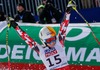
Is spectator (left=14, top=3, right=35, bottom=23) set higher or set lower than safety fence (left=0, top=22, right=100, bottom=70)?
higher

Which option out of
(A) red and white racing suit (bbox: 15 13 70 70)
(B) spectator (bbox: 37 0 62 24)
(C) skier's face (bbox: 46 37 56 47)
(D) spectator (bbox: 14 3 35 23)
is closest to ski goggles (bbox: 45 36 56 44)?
(C) skier's face (bbox: 46 37 56 47)

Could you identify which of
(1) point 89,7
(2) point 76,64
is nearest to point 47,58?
(2) point 76,64

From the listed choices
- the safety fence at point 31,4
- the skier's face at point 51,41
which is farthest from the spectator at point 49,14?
the skier's face at point 51,41

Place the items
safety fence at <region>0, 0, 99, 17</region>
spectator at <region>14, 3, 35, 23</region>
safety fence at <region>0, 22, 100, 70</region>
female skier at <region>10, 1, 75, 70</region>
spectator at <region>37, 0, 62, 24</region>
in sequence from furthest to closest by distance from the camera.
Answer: safety fence at <region>0, 0, 99, 17</region> < spectator at <region>37, 0, 62, 24</region> < spectator at <region>14, 3, 35, 23</region> < safety fence at <region>0, 22, 100, 70</region> < female skier at <region>10, 1, 75, 70</region>

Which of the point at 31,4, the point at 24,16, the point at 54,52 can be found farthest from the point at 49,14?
the point at 54,52

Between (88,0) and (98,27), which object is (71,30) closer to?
(98,27)

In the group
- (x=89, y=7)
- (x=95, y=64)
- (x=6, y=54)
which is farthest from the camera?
(x=89, y=7)

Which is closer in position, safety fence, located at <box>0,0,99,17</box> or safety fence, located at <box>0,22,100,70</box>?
safety fence, located at <box>0,22,100,70</box>

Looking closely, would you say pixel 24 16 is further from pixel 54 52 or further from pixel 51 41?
pixel 51 41

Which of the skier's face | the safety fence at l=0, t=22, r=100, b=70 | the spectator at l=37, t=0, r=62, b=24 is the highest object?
the skier's face

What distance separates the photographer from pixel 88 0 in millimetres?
11797

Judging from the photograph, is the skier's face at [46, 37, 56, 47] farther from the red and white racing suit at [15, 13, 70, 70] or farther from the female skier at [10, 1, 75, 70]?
the red and white racing suit at [15, 13, 70, 70]

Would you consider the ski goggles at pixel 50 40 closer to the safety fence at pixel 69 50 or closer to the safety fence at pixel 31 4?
the safety fence at pixel 69 50

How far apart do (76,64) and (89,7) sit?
13.0 feet
